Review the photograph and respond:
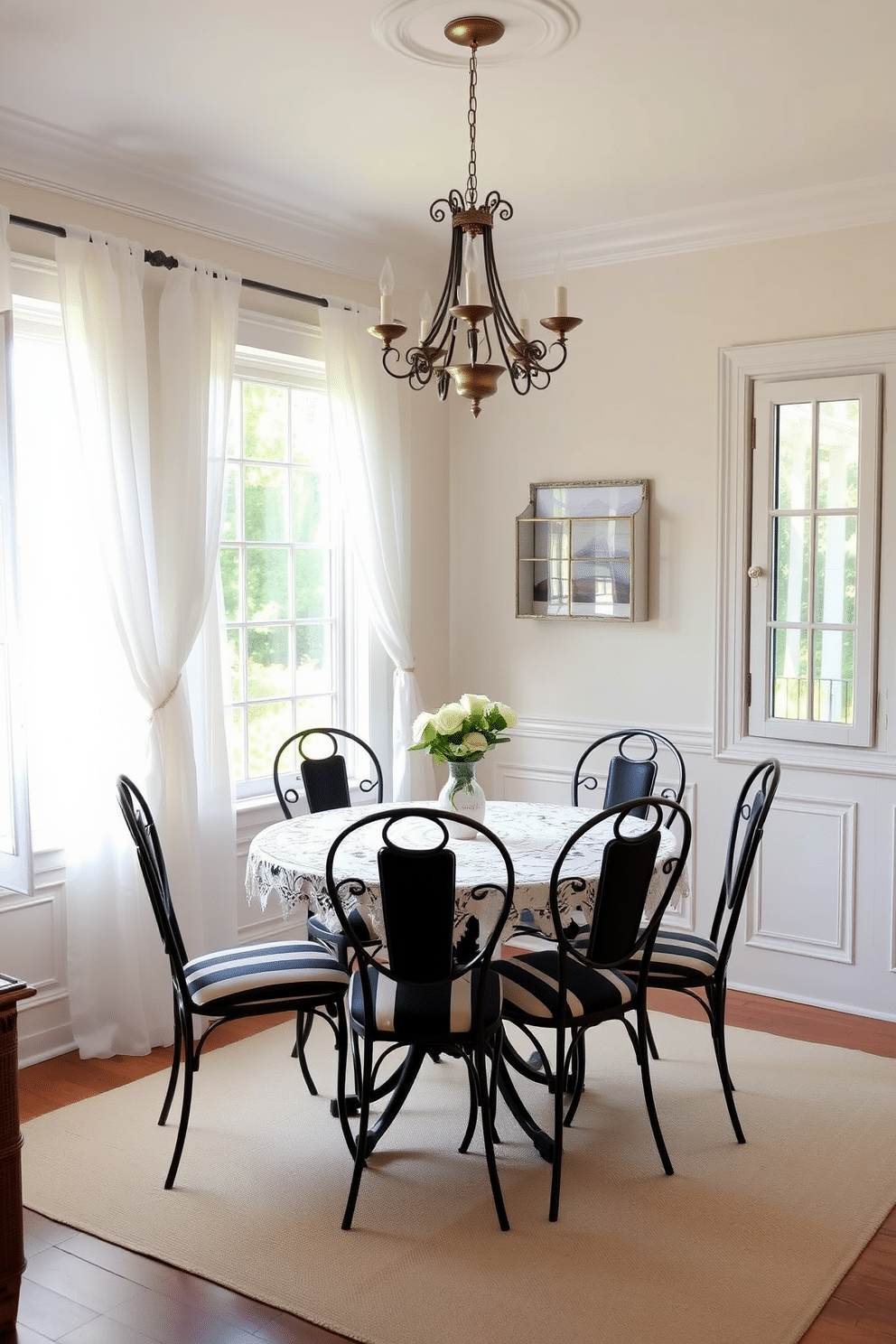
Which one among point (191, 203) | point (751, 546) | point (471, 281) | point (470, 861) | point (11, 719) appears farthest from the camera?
point (751, 546)

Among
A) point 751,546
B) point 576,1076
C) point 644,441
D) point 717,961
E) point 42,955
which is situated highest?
point 644,441

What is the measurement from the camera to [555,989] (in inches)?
120

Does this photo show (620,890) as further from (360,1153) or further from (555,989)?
(360,1153)

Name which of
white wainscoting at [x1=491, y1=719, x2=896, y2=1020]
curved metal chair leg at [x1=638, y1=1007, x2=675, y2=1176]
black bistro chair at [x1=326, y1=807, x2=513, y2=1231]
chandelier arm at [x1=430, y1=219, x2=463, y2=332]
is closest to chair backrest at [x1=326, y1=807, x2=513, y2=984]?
black bistro chair at [x1=326, y1=807, x2=513, y2=1231]

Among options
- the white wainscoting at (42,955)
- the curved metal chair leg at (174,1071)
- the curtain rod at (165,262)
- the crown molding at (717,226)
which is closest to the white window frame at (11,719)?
the white wainscoting at (42,955)

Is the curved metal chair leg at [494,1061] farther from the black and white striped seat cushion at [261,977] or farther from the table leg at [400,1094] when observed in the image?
the black and white striped seat cushion at [261,977]

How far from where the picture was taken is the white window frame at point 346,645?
15.4 ft

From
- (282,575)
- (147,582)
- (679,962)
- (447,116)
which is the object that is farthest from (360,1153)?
(447,116)

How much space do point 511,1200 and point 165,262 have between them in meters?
3.11

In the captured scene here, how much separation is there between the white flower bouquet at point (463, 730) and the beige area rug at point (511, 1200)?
1077 millimetres

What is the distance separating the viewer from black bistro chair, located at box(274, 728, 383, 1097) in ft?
Answer: 11.7

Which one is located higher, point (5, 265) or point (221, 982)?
point (5, 265)

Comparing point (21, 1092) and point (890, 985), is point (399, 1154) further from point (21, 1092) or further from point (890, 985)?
point (890, 985)

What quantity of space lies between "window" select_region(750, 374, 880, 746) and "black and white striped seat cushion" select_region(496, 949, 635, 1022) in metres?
1.68
